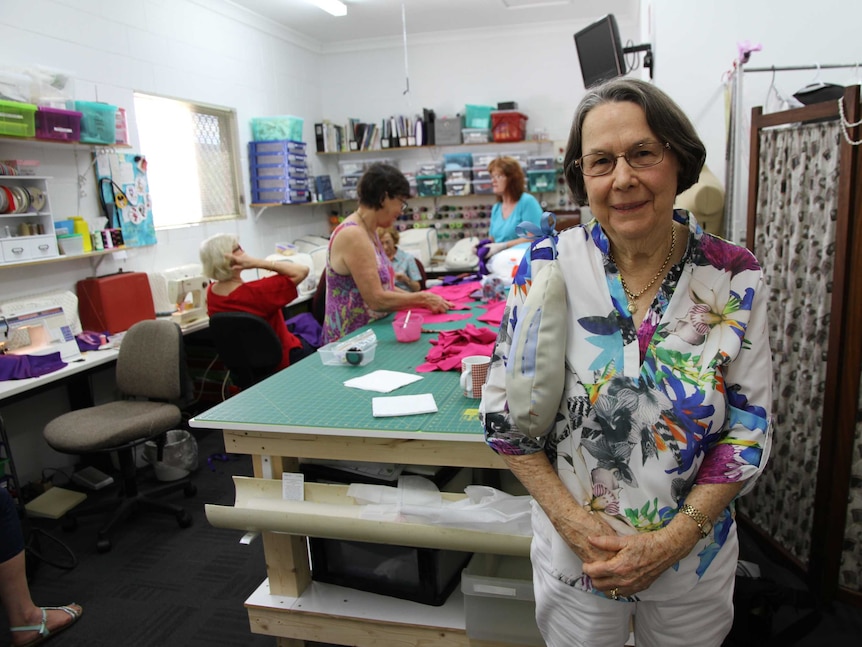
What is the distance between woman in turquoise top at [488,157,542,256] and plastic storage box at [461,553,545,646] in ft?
10.2

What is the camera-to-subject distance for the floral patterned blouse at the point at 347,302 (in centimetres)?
295

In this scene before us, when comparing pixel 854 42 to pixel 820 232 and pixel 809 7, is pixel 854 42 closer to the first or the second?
pixel 809 7

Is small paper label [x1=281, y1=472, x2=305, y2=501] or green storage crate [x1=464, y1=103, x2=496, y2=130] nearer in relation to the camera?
small paper label [x1=281, y1=472, x2=305, y2=501]

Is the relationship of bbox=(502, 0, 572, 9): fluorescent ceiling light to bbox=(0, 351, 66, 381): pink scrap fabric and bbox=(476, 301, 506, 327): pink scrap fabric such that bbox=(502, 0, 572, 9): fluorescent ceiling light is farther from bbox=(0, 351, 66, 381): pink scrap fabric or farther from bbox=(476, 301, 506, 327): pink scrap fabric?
bbox=(0, 351, 66, 381): pink scrap fabric

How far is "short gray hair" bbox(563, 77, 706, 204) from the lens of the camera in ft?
3.47

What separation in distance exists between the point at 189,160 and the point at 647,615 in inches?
187

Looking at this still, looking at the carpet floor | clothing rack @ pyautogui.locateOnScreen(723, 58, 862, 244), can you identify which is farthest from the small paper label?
clothing rack @ pyautogui.locateOnScreen(723, 58, 862, 244)

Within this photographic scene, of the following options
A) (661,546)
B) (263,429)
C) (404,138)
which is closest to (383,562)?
(263,429)

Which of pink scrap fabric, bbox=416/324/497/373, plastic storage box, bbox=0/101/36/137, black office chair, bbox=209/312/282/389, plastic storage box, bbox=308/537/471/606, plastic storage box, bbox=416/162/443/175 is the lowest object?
plastic storage box, bbox=308/537/471/606

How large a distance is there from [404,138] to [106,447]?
4512 mm

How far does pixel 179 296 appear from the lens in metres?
3.87

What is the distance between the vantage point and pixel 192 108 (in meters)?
4.87

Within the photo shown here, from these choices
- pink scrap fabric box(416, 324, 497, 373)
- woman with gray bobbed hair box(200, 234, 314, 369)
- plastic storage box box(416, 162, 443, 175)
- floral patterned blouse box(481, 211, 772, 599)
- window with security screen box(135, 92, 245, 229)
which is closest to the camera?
floral patterned blouse box(481, 211, 772, 599)

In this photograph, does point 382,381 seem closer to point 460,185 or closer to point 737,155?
point 737,155
